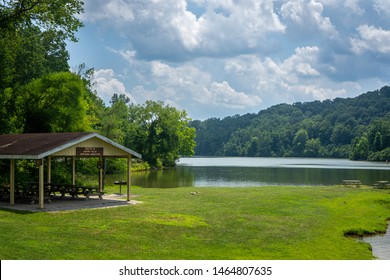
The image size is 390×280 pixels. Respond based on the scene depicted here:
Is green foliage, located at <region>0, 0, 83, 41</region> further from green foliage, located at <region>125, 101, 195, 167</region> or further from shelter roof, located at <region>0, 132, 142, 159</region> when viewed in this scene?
green foliage, located at <region>125, 101, 195, 167</region>

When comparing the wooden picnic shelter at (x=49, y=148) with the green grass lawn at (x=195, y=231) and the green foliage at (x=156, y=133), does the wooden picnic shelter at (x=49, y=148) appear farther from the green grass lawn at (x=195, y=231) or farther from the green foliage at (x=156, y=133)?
the green foliage at (x=156, y=133)

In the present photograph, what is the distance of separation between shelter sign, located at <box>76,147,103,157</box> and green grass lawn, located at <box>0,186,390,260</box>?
3018mm

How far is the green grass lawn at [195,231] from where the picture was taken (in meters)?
12.8

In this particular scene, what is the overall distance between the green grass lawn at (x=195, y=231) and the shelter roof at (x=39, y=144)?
2.57 meters

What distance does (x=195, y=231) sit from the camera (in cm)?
1591

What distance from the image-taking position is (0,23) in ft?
82.0

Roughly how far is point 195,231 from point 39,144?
9287 millimetres

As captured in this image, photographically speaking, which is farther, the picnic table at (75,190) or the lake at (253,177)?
the lake at (253,177)

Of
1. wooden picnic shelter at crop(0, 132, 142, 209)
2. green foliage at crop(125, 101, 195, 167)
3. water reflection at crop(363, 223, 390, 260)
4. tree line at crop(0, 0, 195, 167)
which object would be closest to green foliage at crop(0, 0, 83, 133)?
tree line at crop(0, 0, 195, 167)

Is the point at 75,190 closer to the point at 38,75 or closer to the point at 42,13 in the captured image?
the point at 42,13

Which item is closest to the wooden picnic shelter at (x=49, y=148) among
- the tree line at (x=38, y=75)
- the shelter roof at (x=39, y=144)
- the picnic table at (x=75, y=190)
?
the shelter roof at (x=39, y=144)

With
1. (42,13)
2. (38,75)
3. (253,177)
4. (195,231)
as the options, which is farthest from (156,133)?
(195,231)

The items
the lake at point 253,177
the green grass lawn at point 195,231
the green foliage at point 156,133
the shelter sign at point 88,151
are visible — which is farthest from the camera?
the green foliage at point 156,133

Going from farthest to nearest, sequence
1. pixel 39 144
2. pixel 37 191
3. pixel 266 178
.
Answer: pixel 266 178, pixel 37 191, pixel 39 144
